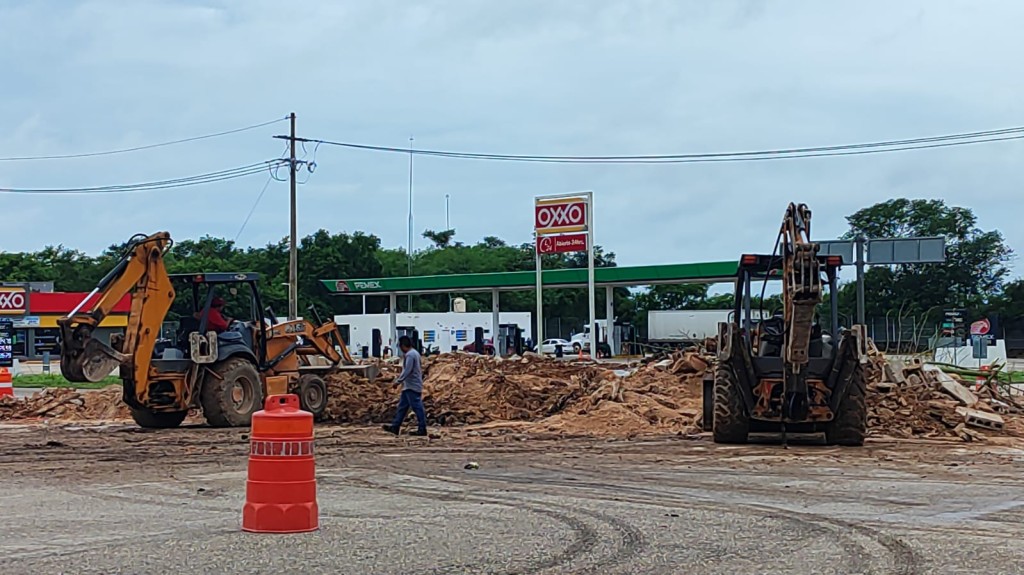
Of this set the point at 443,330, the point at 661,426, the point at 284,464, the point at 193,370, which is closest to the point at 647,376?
the point at 661,426

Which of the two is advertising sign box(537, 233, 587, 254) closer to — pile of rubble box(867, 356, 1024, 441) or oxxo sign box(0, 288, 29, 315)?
pile of rubble box(867, 356, 1024, 441)

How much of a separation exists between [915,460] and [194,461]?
9.21 meters

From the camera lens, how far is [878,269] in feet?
278

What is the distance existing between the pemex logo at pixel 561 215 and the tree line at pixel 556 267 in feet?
90.2

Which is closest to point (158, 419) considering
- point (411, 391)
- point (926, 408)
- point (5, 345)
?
point (411, 391)

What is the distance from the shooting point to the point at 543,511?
1111cm

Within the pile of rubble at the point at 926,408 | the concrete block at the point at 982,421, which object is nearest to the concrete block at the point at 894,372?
the pile of rubble at the point at 926,408

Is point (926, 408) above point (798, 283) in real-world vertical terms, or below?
below

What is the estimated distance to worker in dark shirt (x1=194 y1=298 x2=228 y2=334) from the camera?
2180 centimetres

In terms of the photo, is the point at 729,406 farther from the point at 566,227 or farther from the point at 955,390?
the point at 566,227

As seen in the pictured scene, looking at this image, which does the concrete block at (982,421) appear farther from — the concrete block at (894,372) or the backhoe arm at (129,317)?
the backhoe arm at (129,317)

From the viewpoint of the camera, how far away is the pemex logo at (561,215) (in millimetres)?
42219

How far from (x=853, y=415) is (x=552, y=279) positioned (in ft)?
141

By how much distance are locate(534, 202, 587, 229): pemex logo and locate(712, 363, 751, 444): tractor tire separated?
81.4ft
